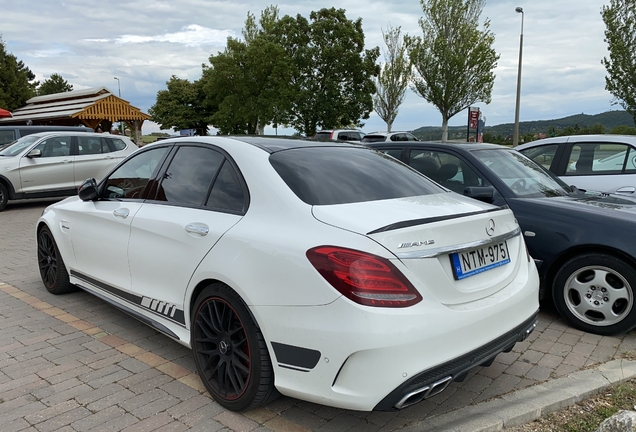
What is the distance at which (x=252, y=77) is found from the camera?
110ft

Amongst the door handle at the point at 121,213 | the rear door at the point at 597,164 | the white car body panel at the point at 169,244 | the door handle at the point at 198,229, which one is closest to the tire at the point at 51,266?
Answer: the door handle at the point at 121,213

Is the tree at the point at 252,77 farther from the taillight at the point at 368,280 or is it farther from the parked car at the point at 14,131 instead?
the taillight at the point at 368,280

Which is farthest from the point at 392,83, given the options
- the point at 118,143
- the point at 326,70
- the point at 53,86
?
the point at 53,86

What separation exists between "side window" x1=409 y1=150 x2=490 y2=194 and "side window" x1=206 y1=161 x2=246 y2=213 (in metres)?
2.80

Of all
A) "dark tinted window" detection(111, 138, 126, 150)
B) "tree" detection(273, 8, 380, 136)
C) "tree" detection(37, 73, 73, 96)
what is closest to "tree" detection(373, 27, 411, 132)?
"tree" detection(273, 8, 380, 136)

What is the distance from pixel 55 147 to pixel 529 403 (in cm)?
1197

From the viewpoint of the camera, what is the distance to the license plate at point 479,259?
2.51 meters

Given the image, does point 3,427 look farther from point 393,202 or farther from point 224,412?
point 393,202

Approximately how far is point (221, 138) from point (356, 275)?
1.68 metres

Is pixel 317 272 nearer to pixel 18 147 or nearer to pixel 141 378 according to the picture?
pixel 141 378

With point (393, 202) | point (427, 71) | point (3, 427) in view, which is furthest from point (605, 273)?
point (427, 71)

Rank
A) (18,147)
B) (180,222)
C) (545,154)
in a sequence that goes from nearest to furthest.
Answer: (180,222), (545,154), (18,147)

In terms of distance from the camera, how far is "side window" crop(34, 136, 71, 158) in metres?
11.6

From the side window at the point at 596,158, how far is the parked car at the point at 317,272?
13.3 feet
